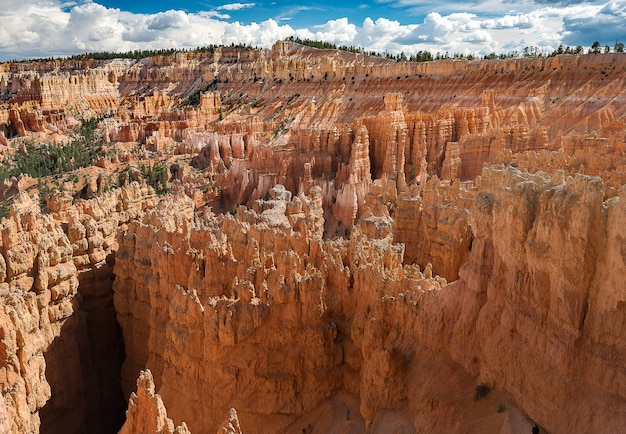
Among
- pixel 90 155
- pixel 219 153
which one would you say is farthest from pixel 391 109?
pixel 90 155

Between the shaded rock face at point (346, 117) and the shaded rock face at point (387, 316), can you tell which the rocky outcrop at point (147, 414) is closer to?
the shaded rock face at point (387, 316)

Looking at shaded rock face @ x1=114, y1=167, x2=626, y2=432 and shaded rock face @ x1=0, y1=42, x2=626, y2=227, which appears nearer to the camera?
shaded rock face @ x1=114, y1=167, x2=626, y2=432

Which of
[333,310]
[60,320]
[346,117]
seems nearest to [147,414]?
[333,310]

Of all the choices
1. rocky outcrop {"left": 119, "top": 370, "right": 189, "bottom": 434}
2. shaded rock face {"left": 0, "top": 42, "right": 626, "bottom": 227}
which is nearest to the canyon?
rocky outcrop {"left": 119, "top": 370, "right": 189, "bottom": 434}

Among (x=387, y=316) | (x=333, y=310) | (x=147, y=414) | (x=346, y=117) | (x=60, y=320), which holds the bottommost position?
(x=60, y=320)

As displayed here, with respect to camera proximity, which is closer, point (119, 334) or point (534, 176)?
point (534, 176)

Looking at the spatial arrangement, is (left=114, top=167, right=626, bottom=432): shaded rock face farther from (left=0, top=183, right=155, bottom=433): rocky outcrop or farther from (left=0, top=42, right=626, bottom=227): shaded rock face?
(left=0, top=42, right=626, bottom=227): shaded rock face

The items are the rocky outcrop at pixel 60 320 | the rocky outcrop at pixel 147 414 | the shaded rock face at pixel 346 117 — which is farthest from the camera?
the shaded rock face at pixel 346 117

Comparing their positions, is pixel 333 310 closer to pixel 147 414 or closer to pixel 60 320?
pixel 147 414

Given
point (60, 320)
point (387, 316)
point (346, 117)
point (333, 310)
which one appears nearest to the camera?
point (387, 316)

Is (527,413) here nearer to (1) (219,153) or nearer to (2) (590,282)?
(2) (590,282)

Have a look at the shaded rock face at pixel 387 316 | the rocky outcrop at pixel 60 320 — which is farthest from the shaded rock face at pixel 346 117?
the rocky outcrop at pixel 60 320

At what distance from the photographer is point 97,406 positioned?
1599 centimetres

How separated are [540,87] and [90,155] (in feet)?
166
